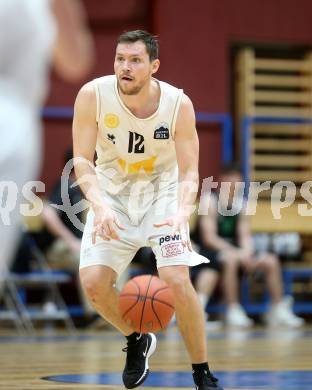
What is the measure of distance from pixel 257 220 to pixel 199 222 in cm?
108

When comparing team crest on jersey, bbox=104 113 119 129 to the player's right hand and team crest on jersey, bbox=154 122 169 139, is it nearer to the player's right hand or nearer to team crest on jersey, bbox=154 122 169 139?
team crest on jersey, bbox=154 122 169 139

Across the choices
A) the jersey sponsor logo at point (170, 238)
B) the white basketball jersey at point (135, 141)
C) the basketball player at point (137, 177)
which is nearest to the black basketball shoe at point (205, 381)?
the basketball player at point (137, 177)

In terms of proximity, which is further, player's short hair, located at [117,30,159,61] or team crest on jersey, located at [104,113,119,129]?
team crest on jersey, located at [104,113,119,129]

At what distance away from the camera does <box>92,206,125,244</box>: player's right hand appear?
4.83 m

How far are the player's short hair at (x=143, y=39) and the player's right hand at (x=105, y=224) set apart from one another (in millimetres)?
906

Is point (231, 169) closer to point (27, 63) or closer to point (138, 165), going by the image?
point (138, 165)

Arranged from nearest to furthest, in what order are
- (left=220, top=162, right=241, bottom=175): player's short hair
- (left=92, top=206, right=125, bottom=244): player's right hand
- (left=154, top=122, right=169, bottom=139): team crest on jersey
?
(left=92, top=206, right=125, bottom=244): player's right hand → (left=154, top=122, right=169, bottom=139): team crest on jersey → (left=220, top=162, right=241, bottom=175): player's short hair

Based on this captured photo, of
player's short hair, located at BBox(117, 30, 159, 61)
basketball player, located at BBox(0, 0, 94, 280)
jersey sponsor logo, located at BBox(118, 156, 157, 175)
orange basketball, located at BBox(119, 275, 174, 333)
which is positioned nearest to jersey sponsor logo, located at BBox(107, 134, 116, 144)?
jersey sponsor logo, located at BBox(118, 156, 157, 175)

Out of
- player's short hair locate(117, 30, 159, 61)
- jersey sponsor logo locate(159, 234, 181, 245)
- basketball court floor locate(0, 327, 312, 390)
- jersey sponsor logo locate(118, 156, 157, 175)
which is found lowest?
basketball court floor locate(0, 327, 312, 390)

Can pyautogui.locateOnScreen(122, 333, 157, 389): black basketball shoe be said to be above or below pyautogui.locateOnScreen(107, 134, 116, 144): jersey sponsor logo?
below

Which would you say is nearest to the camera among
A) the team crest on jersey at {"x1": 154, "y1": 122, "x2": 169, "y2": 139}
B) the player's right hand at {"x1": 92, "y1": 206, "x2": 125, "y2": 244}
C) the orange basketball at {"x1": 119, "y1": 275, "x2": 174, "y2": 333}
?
the player's right hand at {"x1": 92, "y1": 206, "x2": 125, "y2": 244}

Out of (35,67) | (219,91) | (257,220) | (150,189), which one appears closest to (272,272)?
(257,220)

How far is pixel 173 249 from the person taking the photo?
5090 millimetres

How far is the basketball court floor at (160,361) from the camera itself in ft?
18.6
